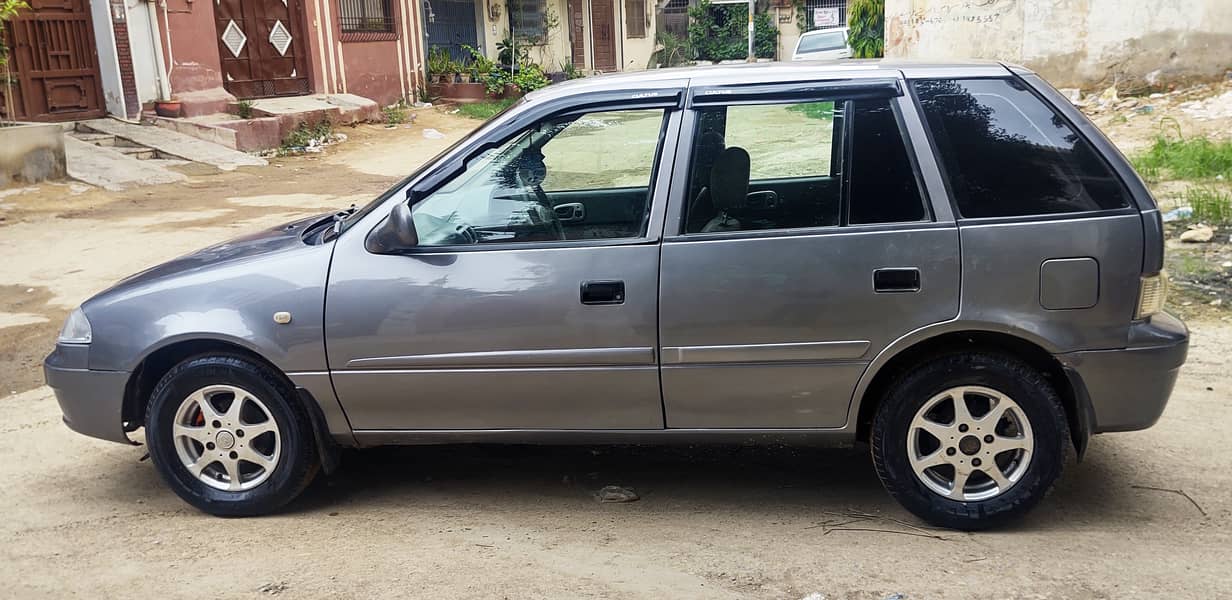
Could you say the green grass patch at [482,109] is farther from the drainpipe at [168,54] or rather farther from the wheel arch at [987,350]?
the wheel arch at [987,350]

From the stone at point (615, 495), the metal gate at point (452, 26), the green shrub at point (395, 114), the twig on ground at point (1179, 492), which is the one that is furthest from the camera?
the metal gate at point (452, 26)

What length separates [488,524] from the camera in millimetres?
3938

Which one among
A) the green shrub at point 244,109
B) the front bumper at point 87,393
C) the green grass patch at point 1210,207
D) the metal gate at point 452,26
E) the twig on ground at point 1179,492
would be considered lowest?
the twig on ground at point 1179,492

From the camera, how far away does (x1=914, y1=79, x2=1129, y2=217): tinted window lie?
358cm

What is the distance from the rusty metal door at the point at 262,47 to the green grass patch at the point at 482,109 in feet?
11.2

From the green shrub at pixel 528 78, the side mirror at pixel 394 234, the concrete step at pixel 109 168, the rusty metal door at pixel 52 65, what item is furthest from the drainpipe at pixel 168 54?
the side mirror at pixel 394 234

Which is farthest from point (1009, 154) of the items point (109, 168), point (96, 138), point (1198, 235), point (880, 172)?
point (96, 138)

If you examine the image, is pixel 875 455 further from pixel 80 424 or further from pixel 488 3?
pixel 488 3

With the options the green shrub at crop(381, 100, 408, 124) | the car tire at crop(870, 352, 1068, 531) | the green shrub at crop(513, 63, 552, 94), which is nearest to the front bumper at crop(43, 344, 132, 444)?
the car tire at crop(870, 352, 1068, 531)

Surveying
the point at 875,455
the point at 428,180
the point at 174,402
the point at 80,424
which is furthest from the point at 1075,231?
the point at 80,424

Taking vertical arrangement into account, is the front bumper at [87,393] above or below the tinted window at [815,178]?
below

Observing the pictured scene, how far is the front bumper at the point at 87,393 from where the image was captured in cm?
397

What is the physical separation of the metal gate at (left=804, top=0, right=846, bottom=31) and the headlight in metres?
33.9

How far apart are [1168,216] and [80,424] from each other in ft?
25.6
